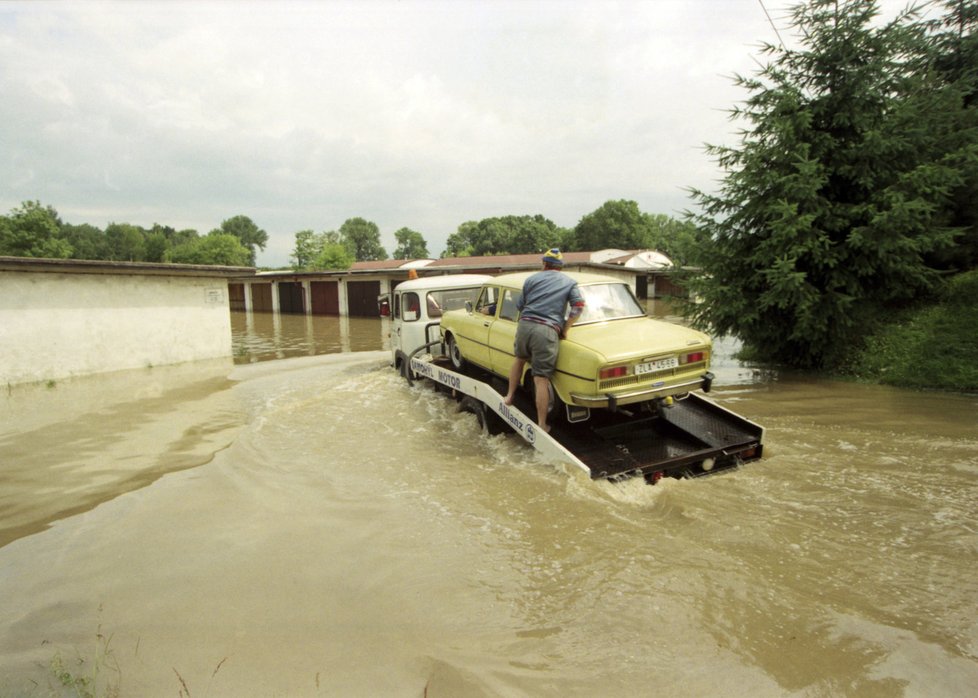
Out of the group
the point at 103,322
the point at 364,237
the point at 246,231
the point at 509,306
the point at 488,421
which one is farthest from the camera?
the point at 246,231

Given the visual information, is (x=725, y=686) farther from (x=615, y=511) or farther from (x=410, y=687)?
(x=615, y=511)

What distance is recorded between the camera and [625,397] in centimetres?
518

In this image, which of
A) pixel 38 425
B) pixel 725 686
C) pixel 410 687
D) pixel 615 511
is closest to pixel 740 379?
pixel 615 511

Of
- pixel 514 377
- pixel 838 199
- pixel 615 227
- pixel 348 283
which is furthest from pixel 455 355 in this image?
pixel 615 227

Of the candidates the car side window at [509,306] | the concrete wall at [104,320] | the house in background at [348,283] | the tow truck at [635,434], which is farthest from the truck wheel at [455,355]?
the house in background at [348,283]

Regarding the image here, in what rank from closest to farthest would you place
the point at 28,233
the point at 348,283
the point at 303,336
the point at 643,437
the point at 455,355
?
the point at 643,437 < the point at 455,355 < the point at 303,336 < the point at 348,283 < the point at 28,233

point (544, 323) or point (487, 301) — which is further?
point (487, 301)

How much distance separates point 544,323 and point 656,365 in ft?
3.93

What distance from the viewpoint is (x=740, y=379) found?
10.6m

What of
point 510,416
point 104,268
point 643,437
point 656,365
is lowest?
point 643,437

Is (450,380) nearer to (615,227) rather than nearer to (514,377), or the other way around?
(514,377)

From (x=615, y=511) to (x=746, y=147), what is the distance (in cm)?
878

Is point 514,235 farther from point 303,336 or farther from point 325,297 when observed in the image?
point 303,336

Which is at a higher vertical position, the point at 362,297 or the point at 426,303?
the point at 362,297
